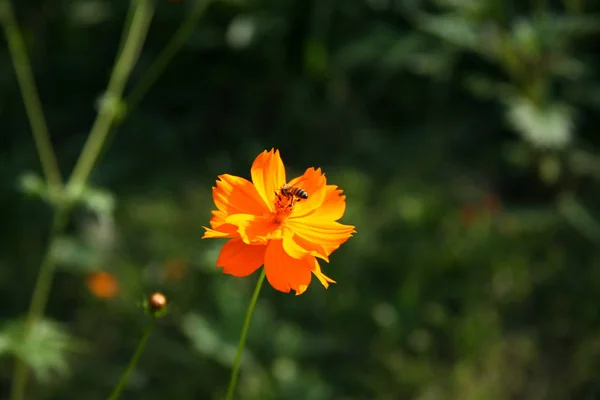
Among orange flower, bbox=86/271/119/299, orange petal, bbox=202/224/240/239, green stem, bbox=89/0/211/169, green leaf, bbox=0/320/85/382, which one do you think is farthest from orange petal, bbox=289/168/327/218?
green stem, bbox=89/0/211/169

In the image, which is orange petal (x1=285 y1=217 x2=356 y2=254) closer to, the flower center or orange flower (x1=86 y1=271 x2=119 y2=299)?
the flower center

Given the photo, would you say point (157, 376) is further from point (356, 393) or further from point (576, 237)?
point (576, 237)

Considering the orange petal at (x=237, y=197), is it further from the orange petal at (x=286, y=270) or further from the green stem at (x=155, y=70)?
the green stem at (x=155, y=70)

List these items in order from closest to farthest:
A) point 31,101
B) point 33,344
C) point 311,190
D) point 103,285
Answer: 1. point 311,190
2. point 33,344
3. point 103,285
4. point 31,101

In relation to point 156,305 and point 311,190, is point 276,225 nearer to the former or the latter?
point 311,190

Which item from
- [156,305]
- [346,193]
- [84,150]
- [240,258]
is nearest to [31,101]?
[84,150]

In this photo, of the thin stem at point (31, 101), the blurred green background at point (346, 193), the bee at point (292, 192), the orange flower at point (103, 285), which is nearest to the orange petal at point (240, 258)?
the bee at point (292, 192)
